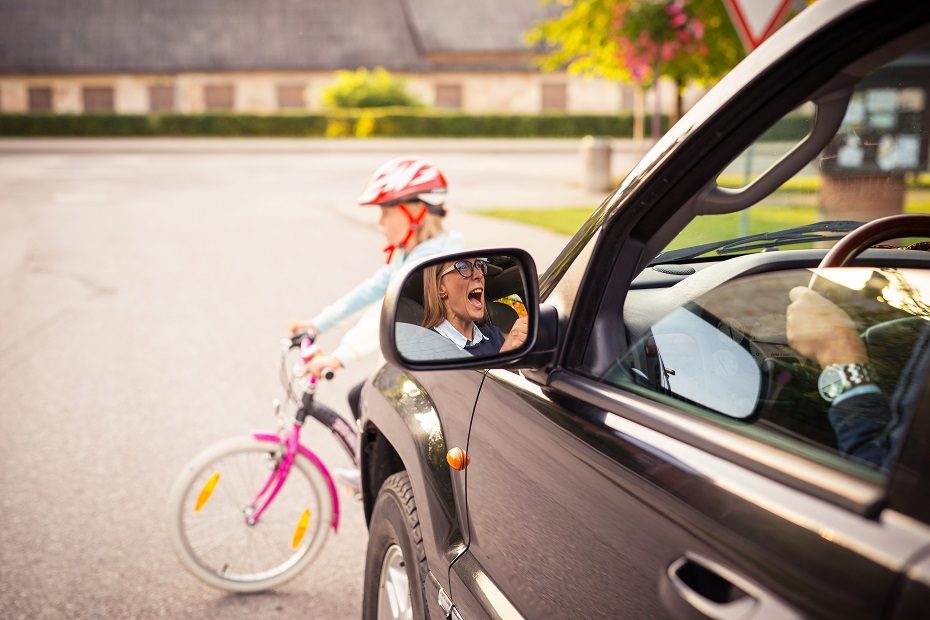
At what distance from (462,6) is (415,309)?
2081 inches

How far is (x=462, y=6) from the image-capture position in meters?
52.4

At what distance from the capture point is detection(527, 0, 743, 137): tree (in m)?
14.4

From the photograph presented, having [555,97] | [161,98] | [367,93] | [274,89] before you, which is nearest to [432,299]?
[367,93]

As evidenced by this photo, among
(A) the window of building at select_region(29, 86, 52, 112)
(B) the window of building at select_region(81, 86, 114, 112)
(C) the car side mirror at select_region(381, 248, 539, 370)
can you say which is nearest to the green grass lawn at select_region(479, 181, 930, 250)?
(C) the car side mirror at select_region(381, 248, 539, 370)

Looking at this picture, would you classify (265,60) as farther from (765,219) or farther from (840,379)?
(840,379)

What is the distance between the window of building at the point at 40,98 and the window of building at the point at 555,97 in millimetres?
25412

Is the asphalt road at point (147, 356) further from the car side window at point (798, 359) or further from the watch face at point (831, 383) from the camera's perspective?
the watch face at point (831, 383)

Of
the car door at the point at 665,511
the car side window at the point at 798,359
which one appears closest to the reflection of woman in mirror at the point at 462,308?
the car door at the point at 665,511

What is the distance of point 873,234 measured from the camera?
2461 millimetres

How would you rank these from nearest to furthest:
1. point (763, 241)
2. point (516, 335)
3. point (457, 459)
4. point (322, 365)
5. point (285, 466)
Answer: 1. point (516, 335)
2. point (457, 459)
3. point (763, 241)
4. point (322, 365)
5. point (285, 466)

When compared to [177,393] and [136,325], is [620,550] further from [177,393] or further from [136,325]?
[136,325]

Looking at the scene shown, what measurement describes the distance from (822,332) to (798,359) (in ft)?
0.23

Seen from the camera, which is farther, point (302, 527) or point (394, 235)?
point (302, 527)

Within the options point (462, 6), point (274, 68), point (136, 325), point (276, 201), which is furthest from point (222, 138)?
→ point (136, 325)
